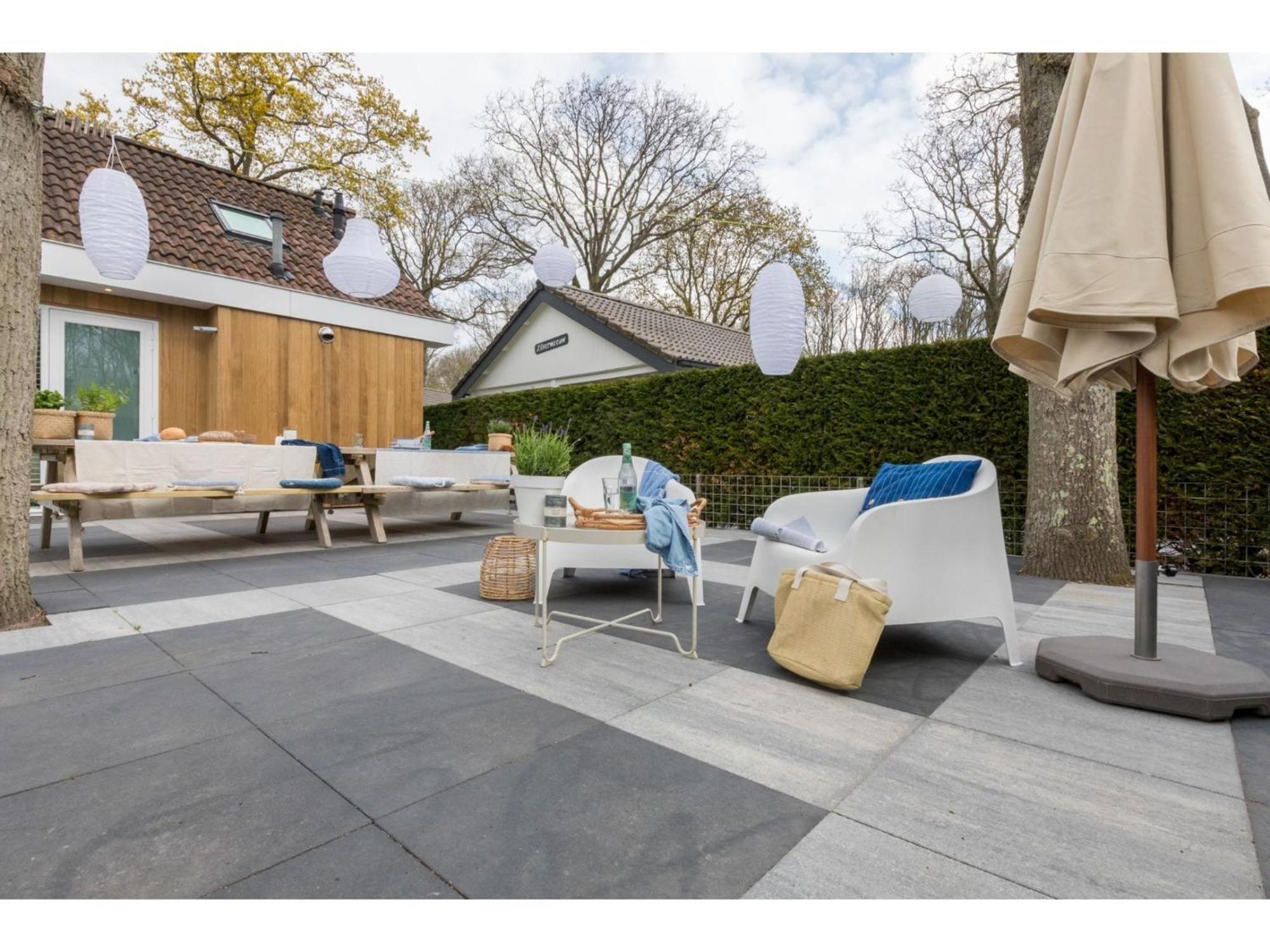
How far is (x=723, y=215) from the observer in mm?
15758

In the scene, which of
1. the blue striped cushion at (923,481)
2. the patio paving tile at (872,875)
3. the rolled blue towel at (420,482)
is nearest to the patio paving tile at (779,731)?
the patio paving tile at (872,875)

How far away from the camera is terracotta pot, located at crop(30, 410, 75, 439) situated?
4902mm

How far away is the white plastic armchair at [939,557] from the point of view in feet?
8.34

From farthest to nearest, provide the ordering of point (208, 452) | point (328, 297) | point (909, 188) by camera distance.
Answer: point (909, 188) → point (328, 297) → point (208, 452)

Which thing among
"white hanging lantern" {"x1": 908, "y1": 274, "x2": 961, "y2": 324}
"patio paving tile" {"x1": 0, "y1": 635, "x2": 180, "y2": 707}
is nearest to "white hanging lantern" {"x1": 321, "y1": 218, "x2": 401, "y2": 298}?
"patio paving tile" {"x1": 0, "y1": 635, "x2": 180, "y2": 707}

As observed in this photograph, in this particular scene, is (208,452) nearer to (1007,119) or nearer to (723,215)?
(1007,119)

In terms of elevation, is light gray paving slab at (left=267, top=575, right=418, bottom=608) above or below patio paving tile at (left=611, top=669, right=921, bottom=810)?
above

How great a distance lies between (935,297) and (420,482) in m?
5.92

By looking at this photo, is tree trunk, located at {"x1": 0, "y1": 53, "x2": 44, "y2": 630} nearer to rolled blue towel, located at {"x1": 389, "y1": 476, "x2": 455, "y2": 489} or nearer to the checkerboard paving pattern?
the checkerboard paving pattern

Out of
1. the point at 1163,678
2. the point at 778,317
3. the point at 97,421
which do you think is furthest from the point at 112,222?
the point at 1163,678

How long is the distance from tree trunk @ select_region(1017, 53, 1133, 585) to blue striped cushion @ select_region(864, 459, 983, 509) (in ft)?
6.91

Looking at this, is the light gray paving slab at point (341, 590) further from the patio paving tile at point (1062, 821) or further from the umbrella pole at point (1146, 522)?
the umbrella pole at point (1146, 522)
